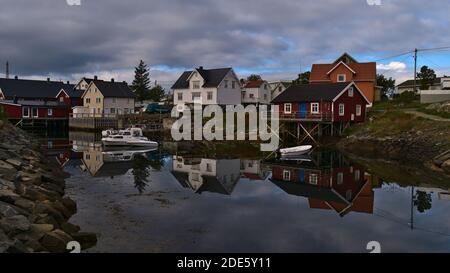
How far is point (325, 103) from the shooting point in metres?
45.7

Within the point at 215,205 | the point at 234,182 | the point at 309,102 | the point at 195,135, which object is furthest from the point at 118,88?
the point at 215,205

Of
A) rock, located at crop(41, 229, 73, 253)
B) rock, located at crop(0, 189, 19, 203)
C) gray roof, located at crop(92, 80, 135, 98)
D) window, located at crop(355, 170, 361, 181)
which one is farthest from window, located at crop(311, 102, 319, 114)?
gray roof, located at crop(92, 80, 135, 98)

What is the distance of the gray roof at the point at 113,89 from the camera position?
251 feet

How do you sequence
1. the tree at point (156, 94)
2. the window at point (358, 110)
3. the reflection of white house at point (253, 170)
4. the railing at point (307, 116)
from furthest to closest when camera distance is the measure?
1. the tree at point (156, 94)
2. the window at point (358, 110)
3. the railing at point (307, 116)
4. the reflection of white house at point (253, 170)

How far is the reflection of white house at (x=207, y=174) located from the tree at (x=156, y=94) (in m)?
69.1

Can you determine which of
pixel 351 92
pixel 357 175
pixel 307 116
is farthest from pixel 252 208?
pixel 351 92

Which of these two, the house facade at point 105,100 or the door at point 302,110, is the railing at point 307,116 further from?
the house facade at point 105,100

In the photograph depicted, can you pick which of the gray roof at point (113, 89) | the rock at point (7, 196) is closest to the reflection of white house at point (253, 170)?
Answer: the rock at point (7, 196)

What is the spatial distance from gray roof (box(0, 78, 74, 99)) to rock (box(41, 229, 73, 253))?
7414cm

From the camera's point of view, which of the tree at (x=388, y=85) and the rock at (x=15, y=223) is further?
the tree at (x=388, y=85)

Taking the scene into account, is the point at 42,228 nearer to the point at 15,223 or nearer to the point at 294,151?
the point at 15,223

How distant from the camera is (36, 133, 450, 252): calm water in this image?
14141 millimetres

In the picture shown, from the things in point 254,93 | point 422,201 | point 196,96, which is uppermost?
point 254,93

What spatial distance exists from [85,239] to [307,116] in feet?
121
